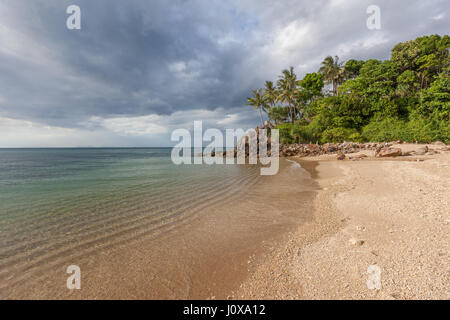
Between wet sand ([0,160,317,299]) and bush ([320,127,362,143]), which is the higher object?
bush ([320,127,362,143])

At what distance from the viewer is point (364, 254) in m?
3.22

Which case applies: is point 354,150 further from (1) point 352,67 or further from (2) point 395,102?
(1) point 352,67

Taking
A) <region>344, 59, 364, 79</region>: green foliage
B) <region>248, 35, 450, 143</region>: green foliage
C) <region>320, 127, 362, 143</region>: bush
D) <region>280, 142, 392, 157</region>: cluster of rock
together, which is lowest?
<region>280, 142, 392, 157</region>: cluster of rock

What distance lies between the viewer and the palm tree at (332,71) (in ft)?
145

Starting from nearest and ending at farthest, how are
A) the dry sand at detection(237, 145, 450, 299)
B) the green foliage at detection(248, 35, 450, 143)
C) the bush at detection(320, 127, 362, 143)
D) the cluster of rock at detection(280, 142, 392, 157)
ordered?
the dry sand at detection(237, 145, 450, 299) < the cluster of rock at detection(280, 142, 392, 157) < the green foliage at detection(248, 35, 450, 143) < the bush at detection(320, 127, 362, 143)

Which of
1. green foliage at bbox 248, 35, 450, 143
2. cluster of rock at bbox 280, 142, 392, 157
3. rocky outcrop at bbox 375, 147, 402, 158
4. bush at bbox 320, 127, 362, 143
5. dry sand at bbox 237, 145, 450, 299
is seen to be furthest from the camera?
bush at bbox 320, 127, 362, 143

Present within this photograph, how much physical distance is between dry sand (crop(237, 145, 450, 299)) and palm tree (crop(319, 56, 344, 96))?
5040cm

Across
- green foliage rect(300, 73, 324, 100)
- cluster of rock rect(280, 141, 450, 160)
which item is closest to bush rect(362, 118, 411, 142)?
cluster of rock rect(280, 141, 450, 160)

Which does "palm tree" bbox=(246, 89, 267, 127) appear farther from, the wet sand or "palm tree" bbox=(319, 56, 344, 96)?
the wet sand

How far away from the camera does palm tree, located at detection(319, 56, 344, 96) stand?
44312mm

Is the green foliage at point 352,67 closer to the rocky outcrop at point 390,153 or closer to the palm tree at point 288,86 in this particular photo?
the palm tree at point 288,86

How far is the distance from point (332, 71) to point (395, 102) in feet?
62.9

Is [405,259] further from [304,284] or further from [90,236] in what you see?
[90,236]

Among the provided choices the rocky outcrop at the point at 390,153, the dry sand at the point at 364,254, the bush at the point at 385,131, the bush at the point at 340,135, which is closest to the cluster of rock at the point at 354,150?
the rocky outcrop at the point at 390,153
